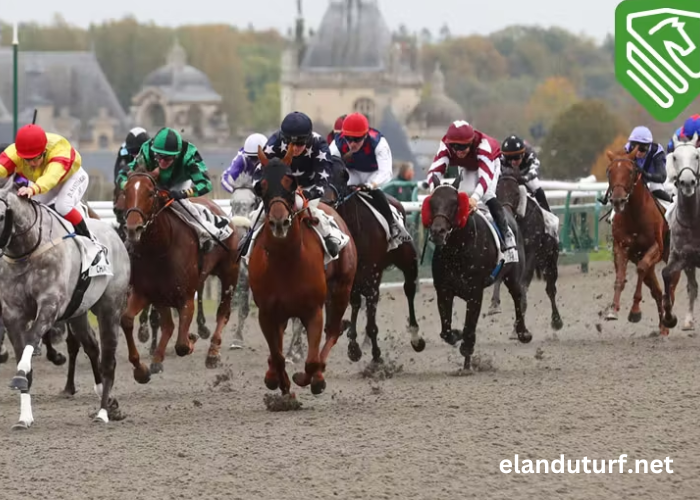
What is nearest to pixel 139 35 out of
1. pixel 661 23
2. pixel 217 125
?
pixel 217 125

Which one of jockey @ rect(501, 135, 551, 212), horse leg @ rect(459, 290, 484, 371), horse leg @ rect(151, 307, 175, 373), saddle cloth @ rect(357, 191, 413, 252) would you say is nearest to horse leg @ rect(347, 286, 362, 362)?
saddle cloth @ rect(357, 191, 413, 252)

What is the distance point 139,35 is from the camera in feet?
415

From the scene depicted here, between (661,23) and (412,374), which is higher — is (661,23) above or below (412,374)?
above

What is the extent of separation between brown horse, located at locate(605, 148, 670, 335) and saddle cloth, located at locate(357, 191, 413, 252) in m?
2.22

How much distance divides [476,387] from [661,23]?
2284 centimetres

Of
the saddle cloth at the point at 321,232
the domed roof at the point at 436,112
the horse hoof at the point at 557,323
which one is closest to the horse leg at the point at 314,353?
the saddle cloth at the point at 321,232

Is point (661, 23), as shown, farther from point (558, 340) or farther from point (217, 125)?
point (217, 125)

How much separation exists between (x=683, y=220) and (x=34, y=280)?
603cm

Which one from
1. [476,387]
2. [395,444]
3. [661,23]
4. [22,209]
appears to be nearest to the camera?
[395,444]

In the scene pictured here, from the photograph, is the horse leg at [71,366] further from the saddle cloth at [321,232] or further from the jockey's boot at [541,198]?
the jockey's boot at [541,198]

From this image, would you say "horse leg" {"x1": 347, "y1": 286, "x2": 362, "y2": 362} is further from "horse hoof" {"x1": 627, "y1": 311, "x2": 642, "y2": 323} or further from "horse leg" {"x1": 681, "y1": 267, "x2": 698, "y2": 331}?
"horse leg" {"x1": 681, "y1": 267, "x2": 698, "y2": 331}

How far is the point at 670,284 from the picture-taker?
40.4ft

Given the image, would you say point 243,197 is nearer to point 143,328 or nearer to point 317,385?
point 143,328

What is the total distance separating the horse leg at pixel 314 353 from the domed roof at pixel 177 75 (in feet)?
392
